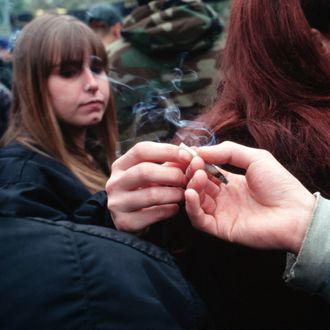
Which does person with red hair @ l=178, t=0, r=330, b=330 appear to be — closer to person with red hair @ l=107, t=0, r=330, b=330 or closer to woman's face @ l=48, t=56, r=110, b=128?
person with red hair @ l=107, t=0, r=330, b=330

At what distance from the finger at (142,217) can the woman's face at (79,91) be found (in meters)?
1.25

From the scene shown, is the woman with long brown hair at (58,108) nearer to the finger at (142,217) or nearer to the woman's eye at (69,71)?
the woman's eye at (69,71)

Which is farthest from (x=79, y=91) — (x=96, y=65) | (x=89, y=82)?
(x=96, y=65)

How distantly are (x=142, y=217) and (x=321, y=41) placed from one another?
523 millimetres

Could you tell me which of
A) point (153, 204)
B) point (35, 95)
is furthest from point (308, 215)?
point (35, 95)

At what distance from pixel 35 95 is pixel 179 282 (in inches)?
59.0

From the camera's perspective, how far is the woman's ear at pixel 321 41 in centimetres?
100

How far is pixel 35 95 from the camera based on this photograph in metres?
2.04

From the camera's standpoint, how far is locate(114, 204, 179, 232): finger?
90cm

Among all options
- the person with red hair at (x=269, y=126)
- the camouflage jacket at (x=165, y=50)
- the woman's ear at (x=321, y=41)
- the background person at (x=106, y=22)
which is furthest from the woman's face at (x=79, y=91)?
the background person at (x=106, y=22)

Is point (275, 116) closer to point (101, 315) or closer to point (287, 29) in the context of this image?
point (287, 29)

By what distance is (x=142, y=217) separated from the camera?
901 millimetres

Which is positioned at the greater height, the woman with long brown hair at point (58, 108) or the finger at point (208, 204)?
the finger at point (208, 204)

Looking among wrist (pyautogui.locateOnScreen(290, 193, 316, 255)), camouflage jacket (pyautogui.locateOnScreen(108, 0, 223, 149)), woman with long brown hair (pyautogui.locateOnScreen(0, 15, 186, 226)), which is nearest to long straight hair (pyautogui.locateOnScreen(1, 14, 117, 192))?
woman with long brown hair (pyautogui.locateOnScreen(0, 15, 186, 226))
